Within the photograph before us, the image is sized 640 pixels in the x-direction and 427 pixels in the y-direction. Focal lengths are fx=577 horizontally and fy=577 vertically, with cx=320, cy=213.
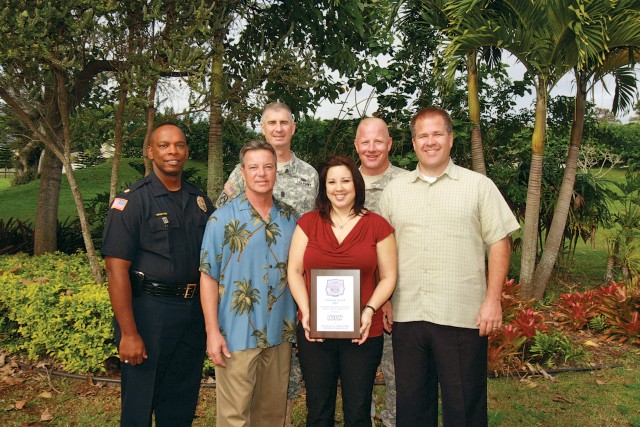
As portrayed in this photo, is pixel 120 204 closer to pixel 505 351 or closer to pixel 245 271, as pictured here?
pixel 245 271

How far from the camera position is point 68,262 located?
7.48 metres

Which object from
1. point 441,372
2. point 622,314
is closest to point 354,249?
point 441,372

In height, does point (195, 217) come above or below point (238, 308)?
above

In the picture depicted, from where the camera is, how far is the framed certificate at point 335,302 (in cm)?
300

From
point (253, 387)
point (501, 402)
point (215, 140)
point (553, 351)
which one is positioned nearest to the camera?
point (253, 387)

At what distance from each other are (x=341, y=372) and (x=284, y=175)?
1.41 m

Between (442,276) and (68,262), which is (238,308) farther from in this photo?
(68,262)

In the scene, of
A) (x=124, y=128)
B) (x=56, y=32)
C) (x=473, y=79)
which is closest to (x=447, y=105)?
(x=473, y=79)

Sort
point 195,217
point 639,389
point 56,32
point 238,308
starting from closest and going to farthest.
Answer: point 238,308 < point 195,217 < point 639,389 < point 56,32

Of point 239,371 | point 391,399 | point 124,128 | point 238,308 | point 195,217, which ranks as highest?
point 124,128

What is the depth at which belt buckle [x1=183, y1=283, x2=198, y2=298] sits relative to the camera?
3.28 m

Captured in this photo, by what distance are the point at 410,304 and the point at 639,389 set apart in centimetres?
359

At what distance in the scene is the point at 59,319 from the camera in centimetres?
545

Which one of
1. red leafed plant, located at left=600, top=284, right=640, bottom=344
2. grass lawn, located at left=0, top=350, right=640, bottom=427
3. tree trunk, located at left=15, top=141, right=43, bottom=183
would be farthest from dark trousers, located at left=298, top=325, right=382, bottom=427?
tree trunk, located at left=15, top=141, right=43, bottom=183
